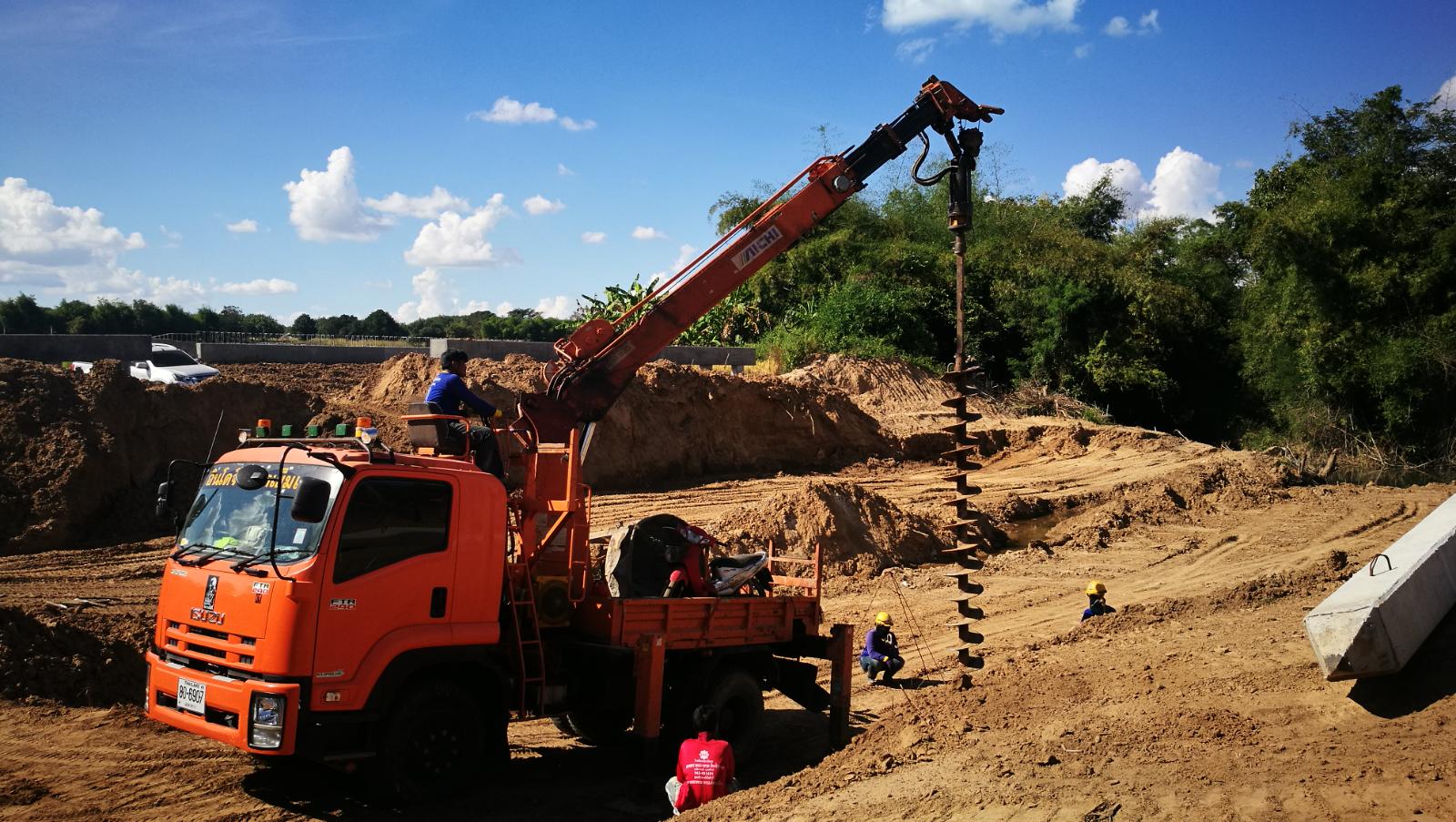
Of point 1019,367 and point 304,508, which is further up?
point 1019,367

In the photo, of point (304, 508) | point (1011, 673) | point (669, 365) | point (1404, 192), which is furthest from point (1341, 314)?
point (304, 508)

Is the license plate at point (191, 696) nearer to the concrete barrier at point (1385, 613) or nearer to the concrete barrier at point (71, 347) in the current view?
the concrete barrier at point (1385, 613)

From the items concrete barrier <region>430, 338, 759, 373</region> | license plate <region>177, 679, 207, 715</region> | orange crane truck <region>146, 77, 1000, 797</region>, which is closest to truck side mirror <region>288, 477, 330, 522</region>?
orange crane truck <region>146, 77, 1000, 797</region>

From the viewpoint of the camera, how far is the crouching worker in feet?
22.6

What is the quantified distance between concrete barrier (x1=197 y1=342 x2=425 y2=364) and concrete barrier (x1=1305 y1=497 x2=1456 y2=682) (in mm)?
24741

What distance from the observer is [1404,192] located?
28.9 meters

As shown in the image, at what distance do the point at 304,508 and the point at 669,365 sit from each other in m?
18.8

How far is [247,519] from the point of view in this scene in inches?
Answer: 261

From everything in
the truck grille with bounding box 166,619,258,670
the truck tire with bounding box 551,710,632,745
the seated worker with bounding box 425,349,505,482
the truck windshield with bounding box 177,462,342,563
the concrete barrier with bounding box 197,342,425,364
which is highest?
the concrete barrier with bounding box 197,342,425,364

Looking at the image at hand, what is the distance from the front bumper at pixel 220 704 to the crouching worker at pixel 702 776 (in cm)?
257

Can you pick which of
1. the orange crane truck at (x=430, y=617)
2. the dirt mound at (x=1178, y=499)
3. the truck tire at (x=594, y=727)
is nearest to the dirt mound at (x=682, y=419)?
the dirt mound at (x=1178, y=499)

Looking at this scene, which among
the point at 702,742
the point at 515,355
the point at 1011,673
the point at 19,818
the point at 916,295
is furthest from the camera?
the point at 916,295

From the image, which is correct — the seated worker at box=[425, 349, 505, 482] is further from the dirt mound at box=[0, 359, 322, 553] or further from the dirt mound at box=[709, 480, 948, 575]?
the dirt mound at box=[0, 359, 322, 553]

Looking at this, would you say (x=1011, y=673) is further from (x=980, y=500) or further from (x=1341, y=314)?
(x=1341, y=314)
